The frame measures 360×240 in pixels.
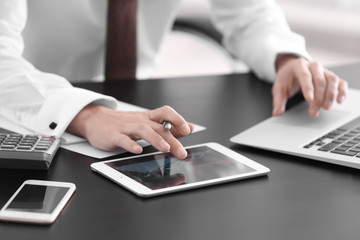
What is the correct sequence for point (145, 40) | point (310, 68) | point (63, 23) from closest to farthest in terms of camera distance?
point (310, 68) < point (63, 23) < point (145, 40)

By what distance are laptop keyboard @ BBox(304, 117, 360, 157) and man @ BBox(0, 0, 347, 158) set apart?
0.35 ft

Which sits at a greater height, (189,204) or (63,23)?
(63,23)

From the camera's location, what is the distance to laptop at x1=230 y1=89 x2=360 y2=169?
0.86 m

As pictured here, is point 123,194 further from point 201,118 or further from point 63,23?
point 63,23

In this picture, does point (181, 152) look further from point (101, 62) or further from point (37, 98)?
point (101, 62)

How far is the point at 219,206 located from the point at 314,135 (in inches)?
12.5

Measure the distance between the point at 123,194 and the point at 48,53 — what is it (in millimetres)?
878

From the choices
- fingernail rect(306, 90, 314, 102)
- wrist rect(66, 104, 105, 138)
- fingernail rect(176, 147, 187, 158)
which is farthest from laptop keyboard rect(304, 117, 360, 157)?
wrist rect(66, 104, 105, 138)

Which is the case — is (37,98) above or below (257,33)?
below

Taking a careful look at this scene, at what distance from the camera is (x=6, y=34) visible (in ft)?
3.82

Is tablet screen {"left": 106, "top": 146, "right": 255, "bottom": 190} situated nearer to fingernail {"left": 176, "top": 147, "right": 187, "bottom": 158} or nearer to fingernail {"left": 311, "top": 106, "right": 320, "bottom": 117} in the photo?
fingernail {"left": 176, "top": 147, "right": 187, "bottom": 158}

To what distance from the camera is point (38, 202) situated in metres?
0.69

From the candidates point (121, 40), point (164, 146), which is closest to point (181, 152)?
point (164, 146)

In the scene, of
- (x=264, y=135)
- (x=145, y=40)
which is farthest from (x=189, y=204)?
(x=145, y=40)
